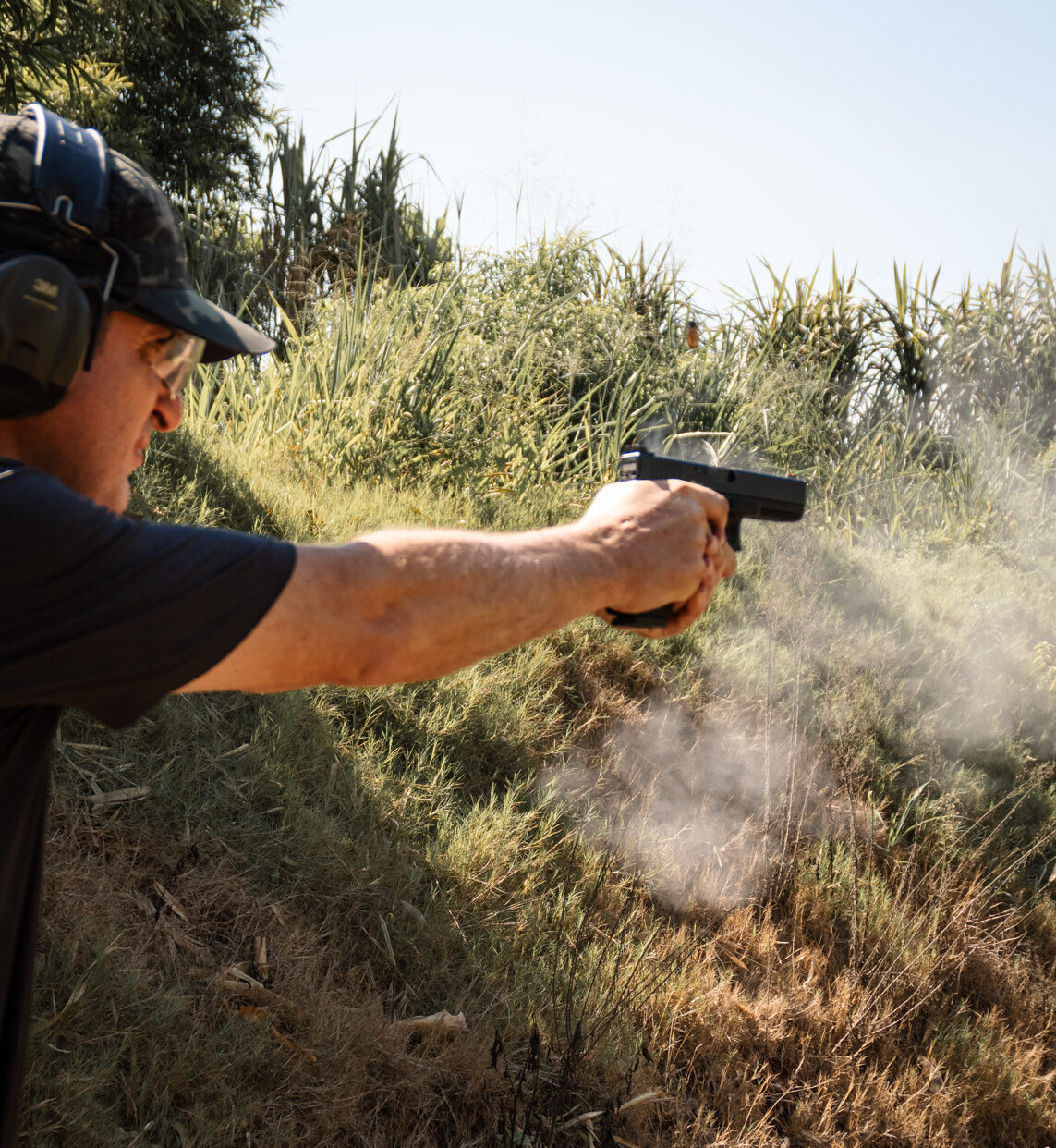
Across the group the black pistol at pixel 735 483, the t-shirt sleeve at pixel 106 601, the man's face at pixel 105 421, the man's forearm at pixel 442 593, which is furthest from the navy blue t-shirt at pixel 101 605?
the black pistol at pixel 735 483

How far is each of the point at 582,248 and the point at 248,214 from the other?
2.99 meters

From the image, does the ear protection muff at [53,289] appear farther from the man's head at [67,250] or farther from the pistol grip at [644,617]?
the pistol grip at [644,617]

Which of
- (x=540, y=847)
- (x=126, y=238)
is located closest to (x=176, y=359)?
(x=126, y=238)

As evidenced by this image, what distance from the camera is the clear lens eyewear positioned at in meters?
1.40

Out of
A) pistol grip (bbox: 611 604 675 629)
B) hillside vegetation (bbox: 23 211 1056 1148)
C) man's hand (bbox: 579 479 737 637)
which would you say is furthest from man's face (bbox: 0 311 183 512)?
hillside vegetation (bbox: 23 211 1056 1148)

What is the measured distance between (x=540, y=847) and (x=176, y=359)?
2602mm

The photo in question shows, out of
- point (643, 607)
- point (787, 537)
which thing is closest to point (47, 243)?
point (643, 607)

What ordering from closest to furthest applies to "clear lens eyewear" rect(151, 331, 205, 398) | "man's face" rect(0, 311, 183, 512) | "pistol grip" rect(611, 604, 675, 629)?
"man's face" rect(0, 311, 183, 512)
"clear lens eyewear" rect(151, 331, 205, 398)
"pistol grip" rect(611, 604, 675, 629)

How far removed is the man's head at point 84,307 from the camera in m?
1.18

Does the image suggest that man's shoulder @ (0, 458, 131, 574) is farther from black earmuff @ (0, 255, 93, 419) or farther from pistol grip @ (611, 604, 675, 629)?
pistol grip @ (611, 604, 675, 629)

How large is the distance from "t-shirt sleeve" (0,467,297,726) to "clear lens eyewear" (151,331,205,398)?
39 cm

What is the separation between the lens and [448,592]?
128 cm

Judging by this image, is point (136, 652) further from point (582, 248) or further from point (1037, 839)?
point (582, 248)

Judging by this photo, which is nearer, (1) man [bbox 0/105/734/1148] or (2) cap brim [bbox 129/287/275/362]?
(1) man [bbox 0/105/734/1148]
